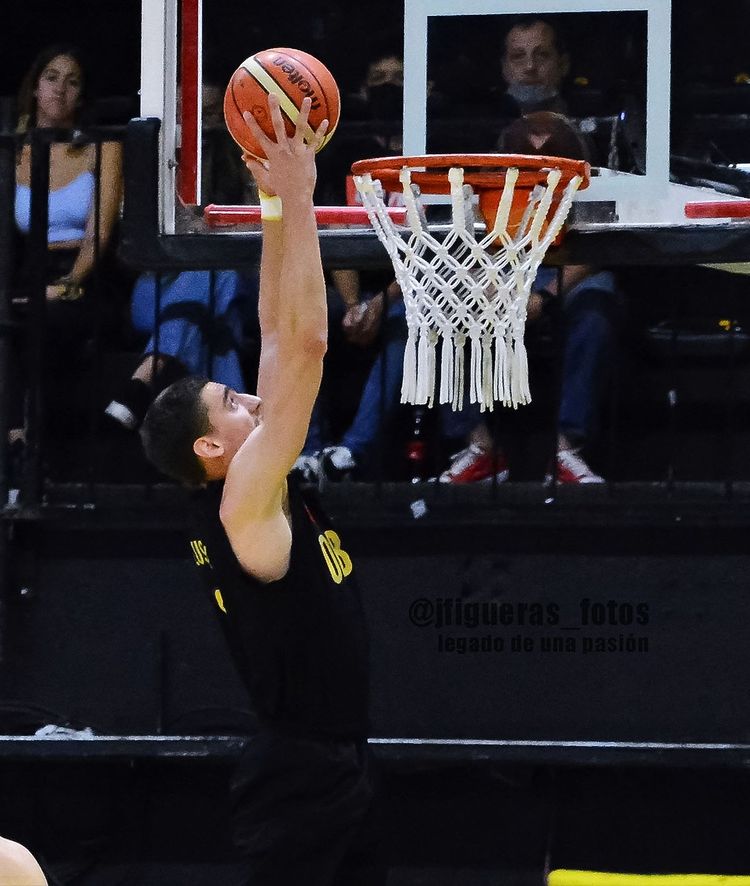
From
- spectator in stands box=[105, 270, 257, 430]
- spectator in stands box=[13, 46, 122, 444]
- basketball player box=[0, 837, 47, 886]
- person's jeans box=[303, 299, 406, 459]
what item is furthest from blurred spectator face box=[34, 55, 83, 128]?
basketball player box=[0, 837, 47, 886]

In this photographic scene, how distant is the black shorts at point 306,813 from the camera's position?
129 inches

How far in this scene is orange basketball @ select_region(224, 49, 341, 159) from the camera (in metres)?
3.46

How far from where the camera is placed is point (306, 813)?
3295 mm

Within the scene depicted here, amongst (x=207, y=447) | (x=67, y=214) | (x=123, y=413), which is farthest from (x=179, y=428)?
(x=67, y=214)

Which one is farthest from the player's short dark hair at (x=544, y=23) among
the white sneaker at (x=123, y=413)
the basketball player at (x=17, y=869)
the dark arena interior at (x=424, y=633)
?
the basketball player at (x=17, y=869)

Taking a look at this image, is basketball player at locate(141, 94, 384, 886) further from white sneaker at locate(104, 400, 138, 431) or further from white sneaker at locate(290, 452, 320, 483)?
white sneaker at locate(104, 400, 138, 431)

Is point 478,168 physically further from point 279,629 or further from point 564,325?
point 279,629

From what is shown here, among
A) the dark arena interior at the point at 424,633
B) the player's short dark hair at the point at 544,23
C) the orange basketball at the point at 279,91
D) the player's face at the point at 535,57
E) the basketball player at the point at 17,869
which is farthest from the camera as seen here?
the dark arena interior at the point at 424,633

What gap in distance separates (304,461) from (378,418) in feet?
1.07

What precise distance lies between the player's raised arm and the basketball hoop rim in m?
0.75

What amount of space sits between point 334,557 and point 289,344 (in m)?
0.61

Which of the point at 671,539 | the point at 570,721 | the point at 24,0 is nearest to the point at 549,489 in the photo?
the point at 671,539

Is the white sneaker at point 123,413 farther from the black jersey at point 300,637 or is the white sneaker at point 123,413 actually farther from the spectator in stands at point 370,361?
the black jersey at point 300,637

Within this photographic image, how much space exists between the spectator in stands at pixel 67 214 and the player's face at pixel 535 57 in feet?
5.24
